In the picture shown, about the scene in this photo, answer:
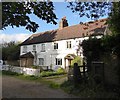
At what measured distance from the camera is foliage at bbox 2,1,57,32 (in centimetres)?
873

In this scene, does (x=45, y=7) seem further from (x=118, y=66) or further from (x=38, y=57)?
(x=38, y=57)

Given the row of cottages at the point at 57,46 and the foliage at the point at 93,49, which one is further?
the row of cottages at the point at 57,46

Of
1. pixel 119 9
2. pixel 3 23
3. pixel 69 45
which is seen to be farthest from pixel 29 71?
pixel 3 23

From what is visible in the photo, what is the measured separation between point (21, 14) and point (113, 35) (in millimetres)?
8669

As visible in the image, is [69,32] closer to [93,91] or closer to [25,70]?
[25,70]

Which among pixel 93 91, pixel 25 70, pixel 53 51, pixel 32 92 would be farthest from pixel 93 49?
pixel 53 51

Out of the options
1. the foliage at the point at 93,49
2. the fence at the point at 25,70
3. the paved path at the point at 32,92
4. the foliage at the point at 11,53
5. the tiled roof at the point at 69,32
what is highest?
the tiled roof at the point at 69,32

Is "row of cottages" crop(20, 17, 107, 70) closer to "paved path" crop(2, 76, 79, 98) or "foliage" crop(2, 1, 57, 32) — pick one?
"paved path" crop(2, 76, 79, 98)

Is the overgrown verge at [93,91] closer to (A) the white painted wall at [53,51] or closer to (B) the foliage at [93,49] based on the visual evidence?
(B) the foliage at [93,49]

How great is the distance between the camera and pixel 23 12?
902 cm

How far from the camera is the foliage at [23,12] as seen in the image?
344 inches

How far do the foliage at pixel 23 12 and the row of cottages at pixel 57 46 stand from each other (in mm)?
23204

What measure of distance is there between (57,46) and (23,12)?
3117 cm

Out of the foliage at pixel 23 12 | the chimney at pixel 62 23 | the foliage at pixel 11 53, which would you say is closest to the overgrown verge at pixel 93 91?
the foliage at pixel 23 12
